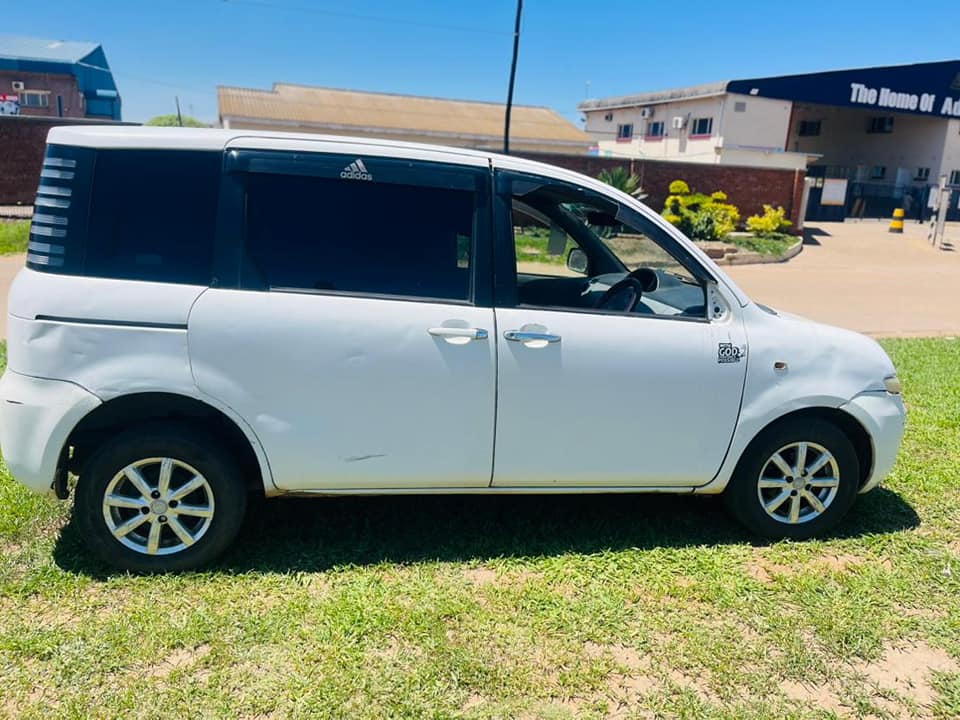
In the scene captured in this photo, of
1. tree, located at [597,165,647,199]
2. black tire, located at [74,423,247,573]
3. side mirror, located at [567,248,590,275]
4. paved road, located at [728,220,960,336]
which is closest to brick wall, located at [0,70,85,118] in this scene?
tree, located at [597,165,647,199]

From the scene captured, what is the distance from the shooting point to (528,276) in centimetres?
438

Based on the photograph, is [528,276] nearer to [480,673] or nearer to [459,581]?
[459,581]

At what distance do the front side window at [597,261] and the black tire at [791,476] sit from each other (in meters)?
0.76

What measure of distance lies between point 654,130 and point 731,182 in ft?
56.6

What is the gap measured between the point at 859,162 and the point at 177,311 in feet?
153

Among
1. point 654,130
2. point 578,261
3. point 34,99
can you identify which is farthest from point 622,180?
point 34,99

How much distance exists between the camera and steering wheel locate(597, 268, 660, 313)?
3.82 metres

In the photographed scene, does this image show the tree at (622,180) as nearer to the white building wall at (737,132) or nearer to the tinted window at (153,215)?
the white building wall at (737,132)

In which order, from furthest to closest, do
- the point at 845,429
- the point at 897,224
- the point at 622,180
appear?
the point at 897,224 < the point at 622,180 < the point at 845,429

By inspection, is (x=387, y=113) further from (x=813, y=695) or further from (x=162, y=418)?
(x=813, y=695)

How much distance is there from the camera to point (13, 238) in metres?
15.9

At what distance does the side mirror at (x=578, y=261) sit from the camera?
4734 millimetres

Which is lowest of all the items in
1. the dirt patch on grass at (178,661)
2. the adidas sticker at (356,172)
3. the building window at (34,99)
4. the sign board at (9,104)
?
the dirt patch on grass at (178,661)

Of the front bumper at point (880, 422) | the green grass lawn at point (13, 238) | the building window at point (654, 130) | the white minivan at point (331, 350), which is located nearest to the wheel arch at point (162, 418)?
the white minivan at point (331, 350)
